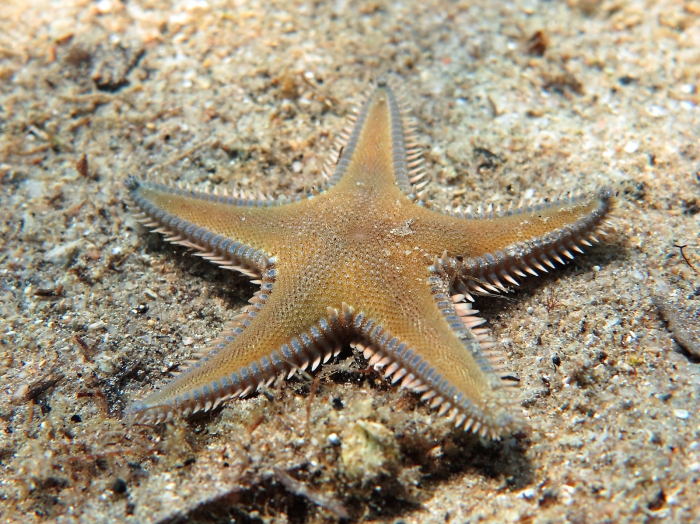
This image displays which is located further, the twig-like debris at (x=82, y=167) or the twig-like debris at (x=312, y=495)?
the twig-like debris at (x=82, y=167)

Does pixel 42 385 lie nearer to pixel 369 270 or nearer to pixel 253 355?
pixel 253 355

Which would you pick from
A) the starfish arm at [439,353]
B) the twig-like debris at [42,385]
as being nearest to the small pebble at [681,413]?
the starfish arm at [439,353]

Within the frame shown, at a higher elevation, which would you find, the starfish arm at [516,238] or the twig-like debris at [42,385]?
the starfish arm at [516,238]

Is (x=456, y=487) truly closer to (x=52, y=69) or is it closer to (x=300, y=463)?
(x=300, y=463)

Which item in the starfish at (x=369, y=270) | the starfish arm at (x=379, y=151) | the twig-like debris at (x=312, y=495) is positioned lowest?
the twig-like debris at (x=312, y=495)

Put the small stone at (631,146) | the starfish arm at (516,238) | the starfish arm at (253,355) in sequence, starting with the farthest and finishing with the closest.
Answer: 1. the small stone at (631,146)
2. the starfish arm at (516,238)
3. the starfish arm at (253,355)

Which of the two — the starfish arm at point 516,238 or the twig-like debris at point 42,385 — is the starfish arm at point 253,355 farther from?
the starfish arm at point 516,238

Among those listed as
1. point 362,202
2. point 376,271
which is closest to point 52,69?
point 362,202

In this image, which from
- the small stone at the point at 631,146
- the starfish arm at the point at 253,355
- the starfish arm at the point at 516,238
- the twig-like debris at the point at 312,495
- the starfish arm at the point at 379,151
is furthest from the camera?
the small stone at the point at 631,146
